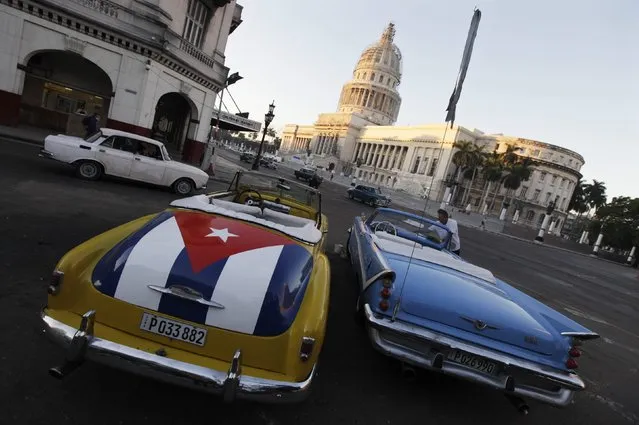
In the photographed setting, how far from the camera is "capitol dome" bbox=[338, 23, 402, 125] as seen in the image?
3949 inches

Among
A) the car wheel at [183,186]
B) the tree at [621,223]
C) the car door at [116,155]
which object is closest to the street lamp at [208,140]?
the car wheel at [183,186]

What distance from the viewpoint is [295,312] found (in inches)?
103

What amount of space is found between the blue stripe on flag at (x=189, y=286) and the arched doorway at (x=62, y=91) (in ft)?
54.8

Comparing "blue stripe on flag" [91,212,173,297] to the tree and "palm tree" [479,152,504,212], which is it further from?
"palm tree" [479,152,504,212]

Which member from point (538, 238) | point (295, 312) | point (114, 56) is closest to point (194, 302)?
point (295, 312)

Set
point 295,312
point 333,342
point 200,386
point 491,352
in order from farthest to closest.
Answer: point 333,342, point 491,352, point 295,312, point 200,386

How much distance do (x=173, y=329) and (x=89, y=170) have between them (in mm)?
8804

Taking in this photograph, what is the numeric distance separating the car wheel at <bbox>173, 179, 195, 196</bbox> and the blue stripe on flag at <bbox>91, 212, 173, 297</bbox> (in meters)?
8.44

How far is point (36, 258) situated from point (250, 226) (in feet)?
9.67

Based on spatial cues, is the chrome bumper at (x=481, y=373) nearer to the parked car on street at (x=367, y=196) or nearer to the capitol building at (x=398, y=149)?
the parked car on street at (x=367, y=196)

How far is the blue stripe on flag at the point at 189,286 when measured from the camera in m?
2.46

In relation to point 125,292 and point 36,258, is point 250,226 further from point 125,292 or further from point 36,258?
point 36,258

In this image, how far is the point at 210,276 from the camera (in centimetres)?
256

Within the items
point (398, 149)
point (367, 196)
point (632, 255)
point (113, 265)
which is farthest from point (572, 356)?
point (398, 149)
